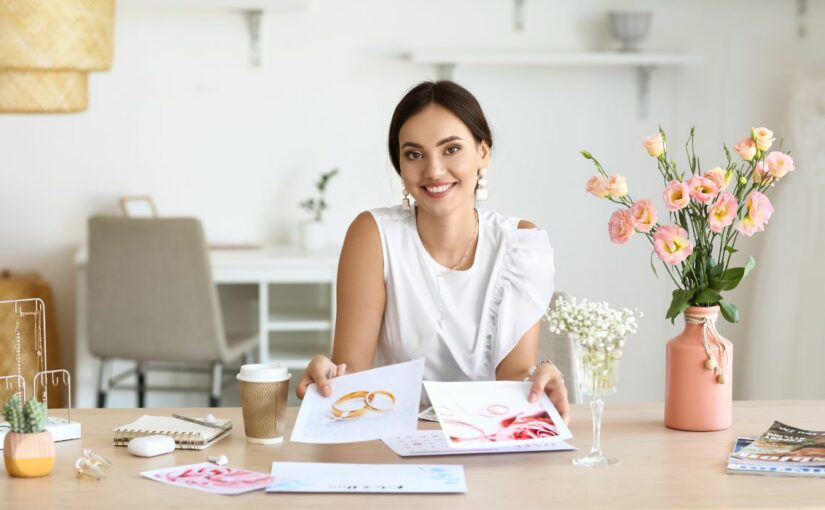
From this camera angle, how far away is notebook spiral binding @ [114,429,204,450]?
5.27 ft

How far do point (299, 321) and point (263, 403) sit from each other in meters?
2.17

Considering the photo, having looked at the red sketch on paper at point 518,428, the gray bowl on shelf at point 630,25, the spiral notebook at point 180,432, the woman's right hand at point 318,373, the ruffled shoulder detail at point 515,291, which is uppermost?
the gray bowl on shelf at point 630,25

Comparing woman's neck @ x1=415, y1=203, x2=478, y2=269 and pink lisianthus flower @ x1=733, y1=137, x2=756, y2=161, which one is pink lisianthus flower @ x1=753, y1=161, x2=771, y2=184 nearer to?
pink lisianthus flower @ x1=733, y1=137, x2=756, y2=161

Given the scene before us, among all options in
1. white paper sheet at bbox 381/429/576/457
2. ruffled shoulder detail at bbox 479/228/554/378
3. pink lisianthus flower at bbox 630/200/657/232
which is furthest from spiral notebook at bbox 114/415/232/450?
pink lisianthus flower at bbox 630/200/657/232

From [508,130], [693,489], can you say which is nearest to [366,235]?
[693,489]

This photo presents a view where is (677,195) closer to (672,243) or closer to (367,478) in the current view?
(672,243)

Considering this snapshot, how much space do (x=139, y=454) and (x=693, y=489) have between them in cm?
75

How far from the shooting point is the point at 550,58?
412 centimetres

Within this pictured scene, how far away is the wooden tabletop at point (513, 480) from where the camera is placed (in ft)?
4.48

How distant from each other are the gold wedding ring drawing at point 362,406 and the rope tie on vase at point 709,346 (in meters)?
0.49

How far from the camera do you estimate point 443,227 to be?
2.14m

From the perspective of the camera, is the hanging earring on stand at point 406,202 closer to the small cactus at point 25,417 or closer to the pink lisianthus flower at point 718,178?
the pink lisianthus flower at point 718,178

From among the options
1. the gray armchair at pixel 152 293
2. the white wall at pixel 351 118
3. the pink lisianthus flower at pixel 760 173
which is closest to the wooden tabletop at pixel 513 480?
the pink lisianthus flower at pixel 760 173

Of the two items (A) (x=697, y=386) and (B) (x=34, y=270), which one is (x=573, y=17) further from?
(A) (x=697, y=386)
